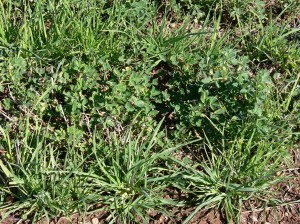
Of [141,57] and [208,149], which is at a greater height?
[141,57]

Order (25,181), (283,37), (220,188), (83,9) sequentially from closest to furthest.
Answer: (25,181) < (220,188) < (83,9) < (283,37)

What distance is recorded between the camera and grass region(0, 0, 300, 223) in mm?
2934

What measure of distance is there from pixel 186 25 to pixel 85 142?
3.51ft

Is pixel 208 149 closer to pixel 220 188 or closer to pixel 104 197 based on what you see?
pixel 220 188

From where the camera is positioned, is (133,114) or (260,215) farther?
(133,114)

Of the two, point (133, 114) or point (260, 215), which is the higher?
point (133, 114)

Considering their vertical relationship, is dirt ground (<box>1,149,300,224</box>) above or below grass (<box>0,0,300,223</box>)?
below

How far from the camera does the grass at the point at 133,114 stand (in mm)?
2934

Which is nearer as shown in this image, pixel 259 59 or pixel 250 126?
pixel 250 126

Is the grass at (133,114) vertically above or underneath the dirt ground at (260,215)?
above

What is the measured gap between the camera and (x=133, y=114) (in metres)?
3.19

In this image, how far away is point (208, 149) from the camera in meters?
3.24

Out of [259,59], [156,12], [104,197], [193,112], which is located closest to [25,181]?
[104,197]

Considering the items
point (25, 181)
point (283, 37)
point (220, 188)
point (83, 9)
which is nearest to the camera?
point (25, 181)
